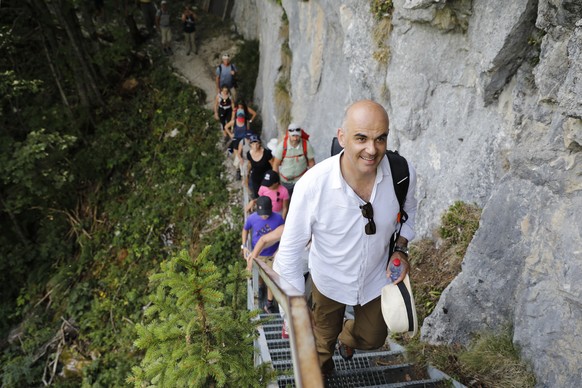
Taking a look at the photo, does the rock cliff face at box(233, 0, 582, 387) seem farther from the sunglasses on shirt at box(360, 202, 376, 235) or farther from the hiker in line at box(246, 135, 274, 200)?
the hiker in line at box(246, 135, 274, 200)

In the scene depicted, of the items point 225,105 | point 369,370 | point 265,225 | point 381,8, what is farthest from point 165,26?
point 369,370

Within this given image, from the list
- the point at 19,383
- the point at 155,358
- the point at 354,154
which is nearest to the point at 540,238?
the point at 354,154

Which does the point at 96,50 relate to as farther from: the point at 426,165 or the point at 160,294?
the point at 160,294

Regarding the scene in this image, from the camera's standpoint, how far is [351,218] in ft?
9.77

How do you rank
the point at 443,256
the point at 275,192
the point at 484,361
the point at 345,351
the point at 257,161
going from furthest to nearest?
the point at 257,161
the point at 275,192
the point at 443,256
the point at 345,351
the point at 484,361

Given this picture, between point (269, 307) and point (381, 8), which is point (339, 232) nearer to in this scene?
point (269, 307)

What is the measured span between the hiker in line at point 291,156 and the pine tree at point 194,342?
4630 millimetres

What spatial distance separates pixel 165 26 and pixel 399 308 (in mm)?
16345

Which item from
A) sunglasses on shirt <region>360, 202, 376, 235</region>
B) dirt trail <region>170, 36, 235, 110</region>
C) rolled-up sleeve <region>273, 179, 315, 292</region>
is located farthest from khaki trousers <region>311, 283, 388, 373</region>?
dirt trail <region>170, 36, 235, 110</region>

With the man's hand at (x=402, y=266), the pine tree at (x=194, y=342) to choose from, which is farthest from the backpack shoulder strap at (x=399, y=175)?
the pine tree at (x=194, y=342)

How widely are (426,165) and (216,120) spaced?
966cm

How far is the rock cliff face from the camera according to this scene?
3479 mm

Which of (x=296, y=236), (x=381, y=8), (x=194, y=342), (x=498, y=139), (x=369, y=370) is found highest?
(x=381, y=8)

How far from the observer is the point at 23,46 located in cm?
1527
